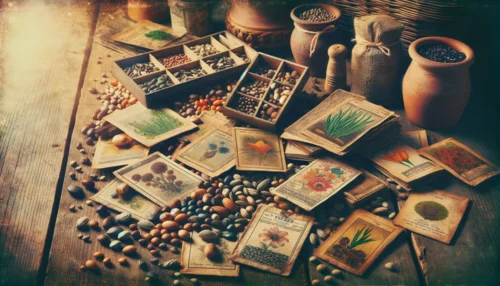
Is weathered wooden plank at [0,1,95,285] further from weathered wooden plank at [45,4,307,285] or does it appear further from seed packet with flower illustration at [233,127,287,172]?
seed packet with flower illustration at [233,127,287,172]

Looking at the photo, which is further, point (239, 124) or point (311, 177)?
point (239, 124)

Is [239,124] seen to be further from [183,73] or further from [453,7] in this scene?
[453,7]

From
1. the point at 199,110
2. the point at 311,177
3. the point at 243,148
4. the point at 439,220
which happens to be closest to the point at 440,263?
the point at 439,220

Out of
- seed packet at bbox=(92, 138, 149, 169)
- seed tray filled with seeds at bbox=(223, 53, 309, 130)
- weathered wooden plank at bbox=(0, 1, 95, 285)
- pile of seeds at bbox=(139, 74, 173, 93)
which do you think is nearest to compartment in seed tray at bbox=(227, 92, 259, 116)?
seed tray filled with seeds at bbox=(223, 53, 309, 130)

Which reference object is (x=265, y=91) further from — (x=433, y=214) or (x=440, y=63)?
(x=433, y=214)

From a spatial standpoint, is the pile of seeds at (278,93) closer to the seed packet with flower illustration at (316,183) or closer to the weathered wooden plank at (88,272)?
the seed packet with flower illustration at (316,183)

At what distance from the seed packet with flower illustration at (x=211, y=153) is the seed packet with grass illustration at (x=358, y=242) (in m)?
0.57

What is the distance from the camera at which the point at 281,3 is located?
3.08 metres

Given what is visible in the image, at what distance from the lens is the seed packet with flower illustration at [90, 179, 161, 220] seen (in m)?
2.20

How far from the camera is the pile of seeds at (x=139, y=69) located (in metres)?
2.86

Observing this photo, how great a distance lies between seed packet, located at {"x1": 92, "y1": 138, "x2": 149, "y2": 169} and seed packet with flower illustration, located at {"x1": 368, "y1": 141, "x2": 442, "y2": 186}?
1.02 meters

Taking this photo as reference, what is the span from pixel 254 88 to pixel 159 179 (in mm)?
707

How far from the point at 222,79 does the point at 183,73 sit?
205 mm

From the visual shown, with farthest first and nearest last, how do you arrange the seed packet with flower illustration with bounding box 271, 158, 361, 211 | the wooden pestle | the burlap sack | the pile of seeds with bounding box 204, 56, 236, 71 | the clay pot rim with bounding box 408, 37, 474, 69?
the pile of seeds with bounding box 204, 56, 236, 71
the wooden pestle
the burlap sack
the clay pot rim with bounding box 408, 37, 474, 69
the seed packet with flower illustration with bounding box 271, 158, 361, 211
